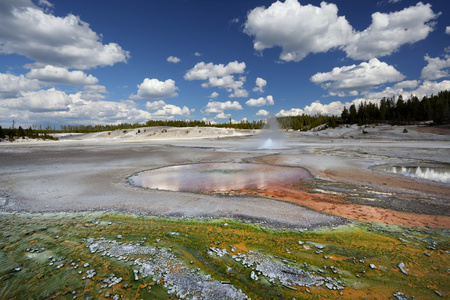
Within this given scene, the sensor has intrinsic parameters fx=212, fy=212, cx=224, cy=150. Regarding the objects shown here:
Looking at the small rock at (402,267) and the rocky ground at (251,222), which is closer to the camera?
the rocky ground at (251,222)

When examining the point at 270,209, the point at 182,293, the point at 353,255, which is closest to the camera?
the point at 182,293

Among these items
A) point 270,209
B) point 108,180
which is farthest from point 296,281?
point 108,180

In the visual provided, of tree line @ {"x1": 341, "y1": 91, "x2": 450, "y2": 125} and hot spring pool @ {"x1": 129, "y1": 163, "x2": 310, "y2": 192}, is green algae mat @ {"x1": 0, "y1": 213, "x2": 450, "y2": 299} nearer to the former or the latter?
hot spring pool @ {"x1": 129, "y1": 163, "x2": 310, "y2": 192}

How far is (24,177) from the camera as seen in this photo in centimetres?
1295

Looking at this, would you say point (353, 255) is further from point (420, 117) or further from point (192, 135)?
point (420, 117)

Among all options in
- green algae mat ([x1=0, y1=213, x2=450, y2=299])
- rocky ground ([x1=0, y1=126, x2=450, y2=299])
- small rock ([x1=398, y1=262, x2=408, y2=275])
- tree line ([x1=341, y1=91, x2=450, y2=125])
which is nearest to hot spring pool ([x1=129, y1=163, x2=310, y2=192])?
rocky ground ([x1=0, y1=126, x2=450, y2=299])

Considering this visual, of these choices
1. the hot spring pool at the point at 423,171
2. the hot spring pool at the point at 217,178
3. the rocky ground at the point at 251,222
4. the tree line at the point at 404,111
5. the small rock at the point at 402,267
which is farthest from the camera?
the tree line at the point at 404,111

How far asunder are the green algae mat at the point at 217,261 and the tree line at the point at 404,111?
71904 mm

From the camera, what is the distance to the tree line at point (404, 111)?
184 feet

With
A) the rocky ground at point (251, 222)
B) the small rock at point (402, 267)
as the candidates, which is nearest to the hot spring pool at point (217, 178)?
the rocky ground at point (251, 222)

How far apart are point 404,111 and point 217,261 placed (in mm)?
87565

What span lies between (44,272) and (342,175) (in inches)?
536

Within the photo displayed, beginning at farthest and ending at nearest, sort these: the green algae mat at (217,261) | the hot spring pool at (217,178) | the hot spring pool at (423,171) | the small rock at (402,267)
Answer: the hot spring pool at (423,171) < the hot spring pool at (217,178) < the small rock at (402,267) < the green algae mat at (217,261)

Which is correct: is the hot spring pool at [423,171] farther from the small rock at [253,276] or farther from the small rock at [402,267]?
the small rock at [253,276]
